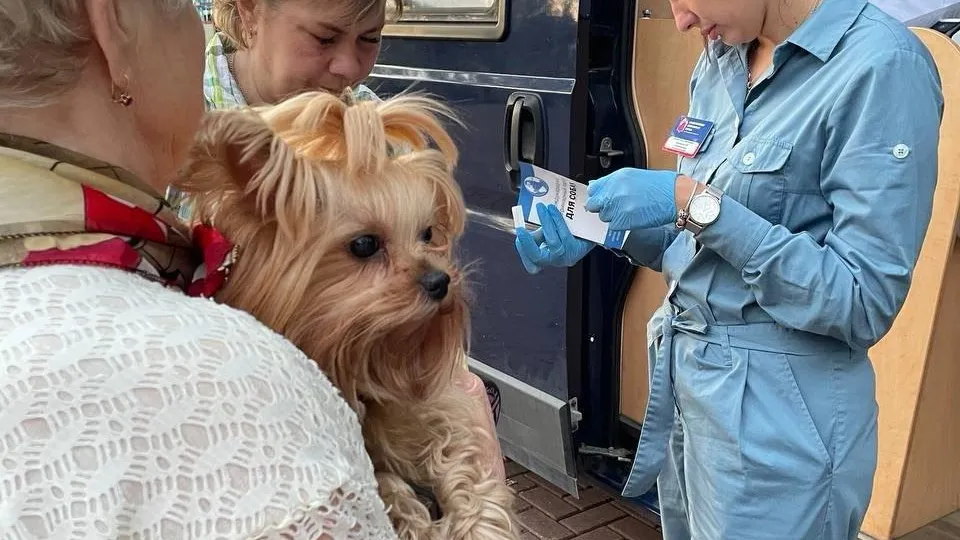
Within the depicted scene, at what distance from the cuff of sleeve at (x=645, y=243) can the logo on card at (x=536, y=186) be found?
0.34 meters

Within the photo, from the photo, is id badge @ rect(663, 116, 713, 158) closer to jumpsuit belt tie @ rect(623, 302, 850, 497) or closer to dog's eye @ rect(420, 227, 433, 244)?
jumpsuit belt tie @ rect(623, 302, 850, 497)

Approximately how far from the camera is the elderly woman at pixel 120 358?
2.35ft

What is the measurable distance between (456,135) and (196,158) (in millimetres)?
2302

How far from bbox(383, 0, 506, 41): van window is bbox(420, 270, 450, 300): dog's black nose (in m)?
1.94

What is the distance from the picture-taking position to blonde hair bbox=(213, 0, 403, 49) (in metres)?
1.88

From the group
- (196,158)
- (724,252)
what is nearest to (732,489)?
(724,252)

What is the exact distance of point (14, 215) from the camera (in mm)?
810

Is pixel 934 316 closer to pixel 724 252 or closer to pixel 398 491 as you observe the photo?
pixel 724 252

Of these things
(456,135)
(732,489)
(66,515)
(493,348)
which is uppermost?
(66,515)

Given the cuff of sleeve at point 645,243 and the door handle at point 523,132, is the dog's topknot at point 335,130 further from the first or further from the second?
the door handle at point 523,132

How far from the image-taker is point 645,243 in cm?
242

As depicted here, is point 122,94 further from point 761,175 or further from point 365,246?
point 761,175

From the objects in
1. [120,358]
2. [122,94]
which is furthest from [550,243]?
[120,358]

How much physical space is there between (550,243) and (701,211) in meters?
0.57
